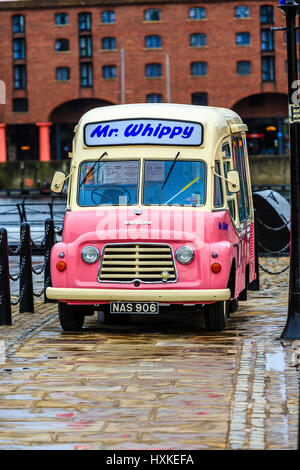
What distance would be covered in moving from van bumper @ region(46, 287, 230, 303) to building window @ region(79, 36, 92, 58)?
81036mm

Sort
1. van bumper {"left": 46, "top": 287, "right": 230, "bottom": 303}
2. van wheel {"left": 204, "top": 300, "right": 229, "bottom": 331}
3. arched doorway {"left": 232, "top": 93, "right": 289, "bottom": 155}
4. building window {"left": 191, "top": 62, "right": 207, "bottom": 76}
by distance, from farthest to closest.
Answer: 1. arched doorway {"left": 232, "top": 93, "right": 289, "bottom": 155}
2. building window {"left": 191, "top": 62, "right": 207, "bottom": 76}
3. van wheel {"left": 204, "top": 300, "right": 229, "bottom": 331}
4. van bumper {"left": 46, "top": 287, "right": 230, "bottom": 303}

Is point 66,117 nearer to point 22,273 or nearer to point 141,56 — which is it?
point 141,56

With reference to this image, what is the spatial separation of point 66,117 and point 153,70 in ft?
28.8

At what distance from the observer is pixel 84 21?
91.9m

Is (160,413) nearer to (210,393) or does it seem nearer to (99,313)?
(210,393)

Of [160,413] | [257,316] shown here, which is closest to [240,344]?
[257,316]

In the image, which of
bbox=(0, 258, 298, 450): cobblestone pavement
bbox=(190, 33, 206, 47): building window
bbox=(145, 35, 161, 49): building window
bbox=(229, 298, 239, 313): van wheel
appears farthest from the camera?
bbox=(145, 35, 161, 49): building window

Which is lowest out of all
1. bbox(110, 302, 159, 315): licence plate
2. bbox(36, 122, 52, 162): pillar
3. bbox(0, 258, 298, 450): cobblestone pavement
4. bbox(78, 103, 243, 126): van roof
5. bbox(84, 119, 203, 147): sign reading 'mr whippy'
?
bbox(0, 258, 298, 450): cobblestone pavement

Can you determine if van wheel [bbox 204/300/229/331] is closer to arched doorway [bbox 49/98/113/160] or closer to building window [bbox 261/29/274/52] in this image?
building window [bbox 261/29/274/52]

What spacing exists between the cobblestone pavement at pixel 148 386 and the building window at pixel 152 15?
79195 millimetres

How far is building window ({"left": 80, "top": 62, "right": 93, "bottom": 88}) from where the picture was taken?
91.5 metres

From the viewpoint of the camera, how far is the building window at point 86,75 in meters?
91.5

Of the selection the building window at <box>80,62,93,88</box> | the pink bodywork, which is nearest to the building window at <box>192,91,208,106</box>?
the building window at <box>80,62,93,88</box>

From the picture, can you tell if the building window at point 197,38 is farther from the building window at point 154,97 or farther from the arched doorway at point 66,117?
the arched doorway at point 66,117
